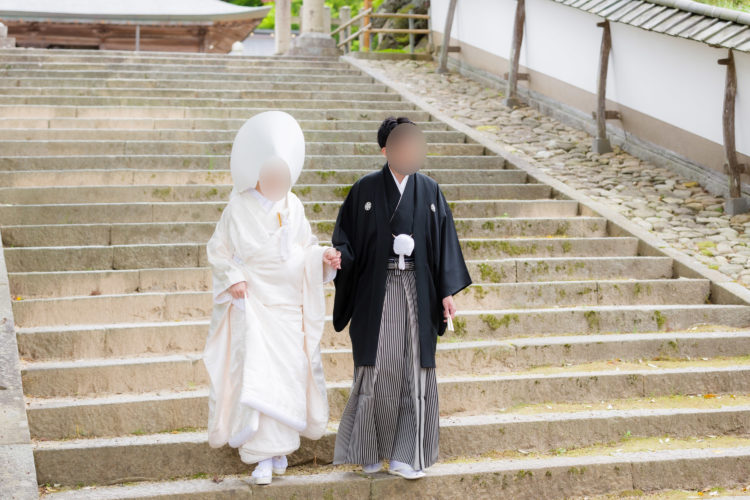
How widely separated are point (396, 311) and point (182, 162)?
16.4ft

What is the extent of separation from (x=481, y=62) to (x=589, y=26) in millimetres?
3672

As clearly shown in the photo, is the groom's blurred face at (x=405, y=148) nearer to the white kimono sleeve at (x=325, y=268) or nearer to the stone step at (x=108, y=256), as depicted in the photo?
the white kimono sleeve at (x=325, y=268)

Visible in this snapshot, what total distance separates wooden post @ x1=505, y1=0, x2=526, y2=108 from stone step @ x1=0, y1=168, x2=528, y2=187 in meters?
4.57

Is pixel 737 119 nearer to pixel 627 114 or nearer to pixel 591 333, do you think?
pixel 627 114

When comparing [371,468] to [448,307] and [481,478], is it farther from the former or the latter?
[448,307]

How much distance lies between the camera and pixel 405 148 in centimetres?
400

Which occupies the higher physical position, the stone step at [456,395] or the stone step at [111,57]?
the stone step at [111,57]

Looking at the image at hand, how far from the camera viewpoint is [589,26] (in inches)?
449

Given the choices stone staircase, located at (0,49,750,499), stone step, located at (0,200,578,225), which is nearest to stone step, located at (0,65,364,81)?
stone staircase, located at (0,49,750,499)

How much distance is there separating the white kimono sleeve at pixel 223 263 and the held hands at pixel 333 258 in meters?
0.40

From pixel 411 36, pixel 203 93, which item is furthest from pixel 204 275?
pixel 411 36

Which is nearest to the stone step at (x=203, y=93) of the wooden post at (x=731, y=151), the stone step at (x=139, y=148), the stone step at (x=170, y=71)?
the stone step at (x=170, y=71)

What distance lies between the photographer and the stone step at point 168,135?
9.01 m

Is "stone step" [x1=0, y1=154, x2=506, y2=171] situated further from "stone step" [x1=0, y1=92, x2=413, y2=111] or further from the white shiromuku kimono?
the white shiromuku kimono
